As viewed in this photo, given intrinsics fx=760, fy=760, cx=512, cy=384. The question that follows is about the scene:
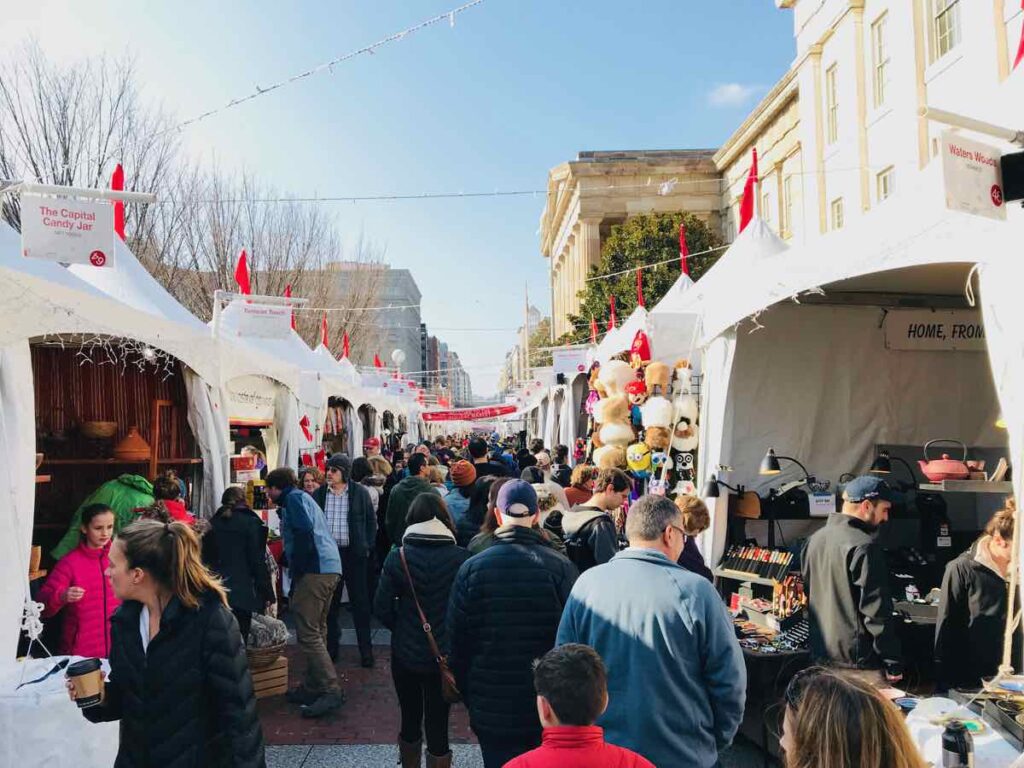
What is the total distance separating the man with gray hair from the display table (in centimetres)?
266

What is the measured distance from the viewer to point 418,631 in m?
4.20

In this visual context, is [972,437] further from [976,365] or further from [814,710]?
[814,710]

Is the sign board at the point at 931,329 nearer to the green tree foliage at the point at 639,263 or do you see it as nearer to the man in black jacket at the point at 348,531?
the man in black jacket at the point at 348,531

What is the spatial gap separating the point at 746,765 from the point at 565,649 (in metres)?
3.04

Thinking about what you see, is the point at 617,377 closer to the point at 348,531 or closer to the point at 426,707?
the point at 348,531

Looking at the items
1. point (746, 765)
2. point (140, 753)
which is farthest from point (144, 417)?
point (746, 765)

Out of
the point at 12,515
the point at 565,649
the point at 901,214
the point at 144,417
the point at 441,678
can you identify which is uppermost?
the point at 901,214

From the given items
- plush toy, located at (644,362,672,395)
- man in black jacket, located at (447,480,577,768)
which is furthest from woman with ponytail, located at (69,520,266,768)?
plush toy, located at (644,362,672,395)

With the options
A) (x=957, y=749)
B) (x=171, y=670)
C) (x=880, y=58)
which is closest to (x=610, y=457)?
(x=957, y=749)

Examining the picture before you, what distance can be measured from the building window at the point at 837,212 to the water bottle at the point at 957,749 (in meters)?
22.4

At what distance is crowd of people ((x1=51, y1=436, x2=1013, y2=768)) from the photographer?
222 cm

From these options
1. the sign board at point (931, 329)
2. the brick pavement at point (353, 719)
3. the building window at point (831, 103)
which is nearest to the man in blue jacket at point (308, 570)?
the brick pavement at point (353, 719)

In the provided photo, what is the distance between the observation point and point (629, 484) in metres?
5.29

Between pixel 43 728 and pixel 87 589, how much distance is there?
41.1 inches
